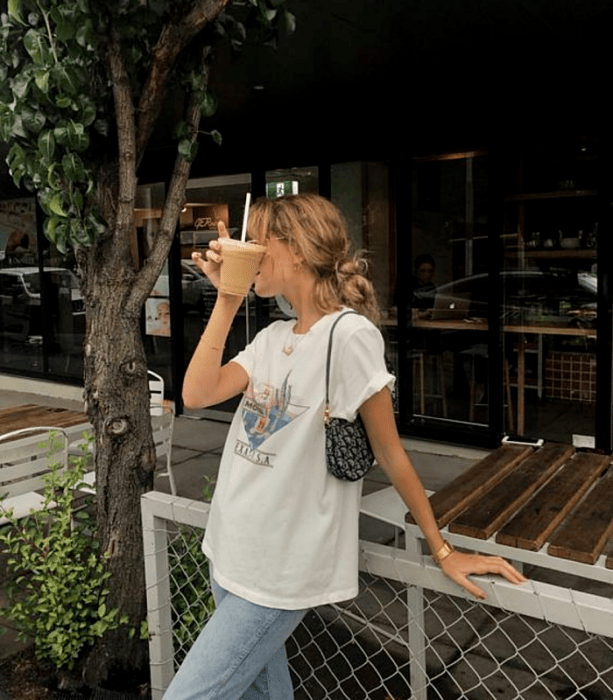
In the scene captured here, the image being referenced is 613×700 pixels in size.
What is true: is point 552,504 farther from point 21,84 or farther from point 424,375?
point 424,375

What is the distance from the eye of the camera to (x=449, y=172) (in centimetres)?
611

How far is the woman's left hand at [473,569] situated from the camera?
1567 mm

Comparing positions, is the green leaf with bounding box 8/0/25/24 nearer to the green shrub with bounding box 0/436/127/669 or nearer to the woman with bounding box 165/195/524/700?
the woman with bounding box 165/195/524/700

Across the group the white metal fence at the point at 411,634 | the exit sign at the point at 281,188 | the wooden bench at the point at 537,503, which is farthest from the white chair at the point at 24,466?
the exit sign at the point at 281,188

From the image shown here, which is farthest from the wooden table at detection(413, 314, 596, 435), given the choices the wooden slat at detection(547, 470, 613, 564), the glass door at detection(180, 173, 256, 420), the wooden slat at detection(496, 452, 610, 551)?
the wooden slat at detection(547, 470, 613, 564)

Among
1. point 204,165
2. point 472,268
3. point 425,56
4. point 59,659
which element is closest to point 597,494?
point 59,659

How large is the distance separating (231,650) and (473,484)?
1.24 metres

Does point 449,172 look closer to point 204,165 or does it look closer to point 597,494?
point 204,165

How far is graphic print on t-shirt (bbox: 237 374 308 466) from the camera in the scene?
172 centimetres

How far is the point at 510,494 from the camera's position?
2.56 metres

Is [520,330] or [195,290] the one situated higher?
[195,290]

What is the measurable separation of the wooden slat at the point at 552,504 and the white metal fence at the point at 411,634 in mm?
223

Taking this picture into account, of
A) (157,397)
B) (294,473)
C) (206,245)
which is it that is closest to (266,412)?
(294,473)

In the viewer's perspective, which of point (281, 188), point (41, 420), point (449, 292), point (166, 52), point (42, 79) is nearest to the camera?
point (42, 79)
